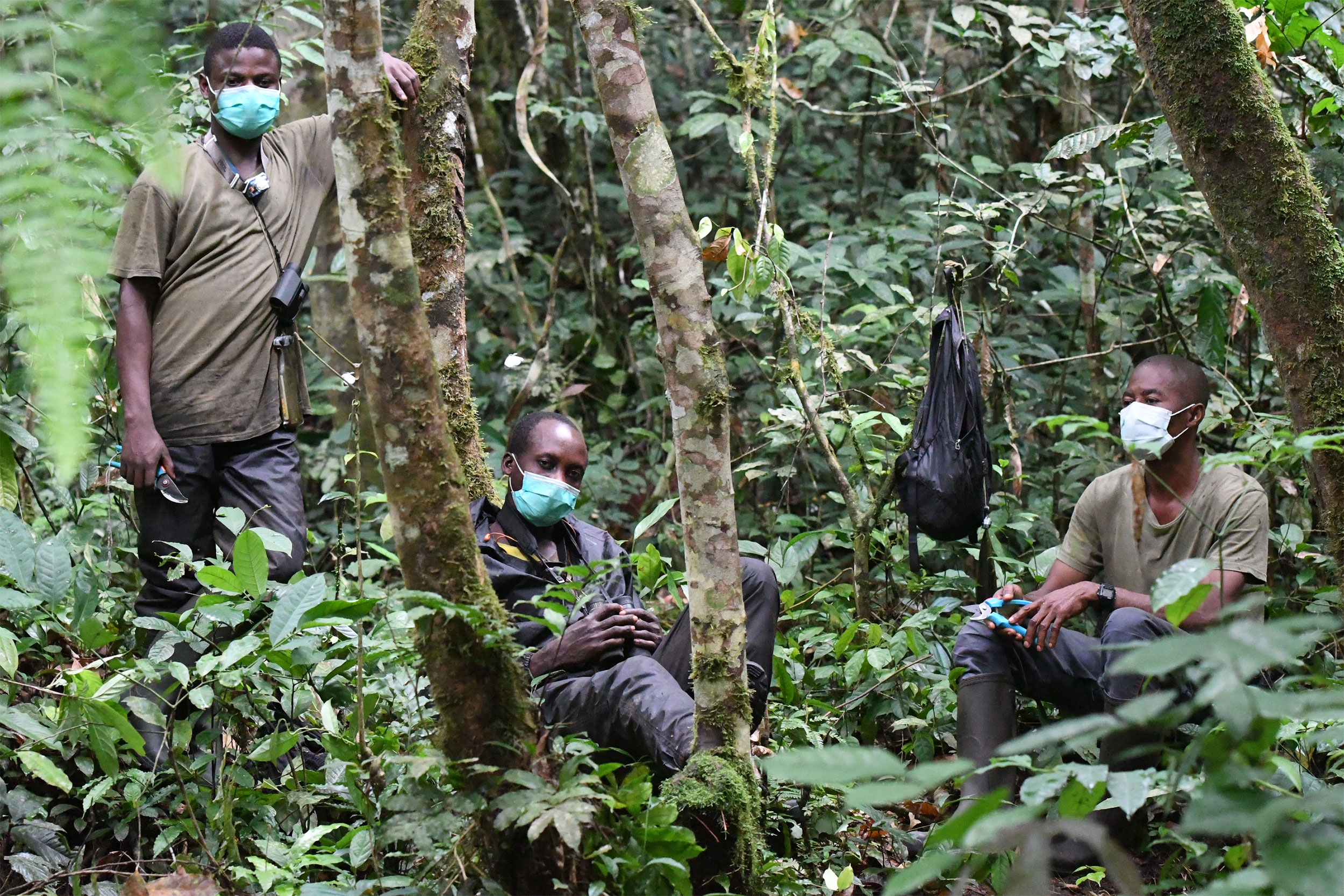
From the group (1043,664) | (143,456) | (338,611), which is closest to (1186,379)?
(1043,664)

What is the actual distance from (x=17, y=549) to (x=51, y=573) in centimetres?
11

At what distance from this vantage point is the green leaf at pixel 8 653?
304 centimetres

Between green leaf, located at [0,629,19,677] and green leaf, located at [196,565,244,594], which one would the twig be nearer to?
green leaf, located at [196,565,244,594]

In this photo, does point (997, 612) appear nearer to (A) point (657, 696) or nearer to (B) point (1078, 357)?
(A) point (657, 696)

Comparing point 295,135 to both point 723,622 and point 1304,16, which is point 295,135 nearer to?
point 723,622

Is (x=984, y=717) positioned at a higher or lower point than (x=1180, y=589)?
lower

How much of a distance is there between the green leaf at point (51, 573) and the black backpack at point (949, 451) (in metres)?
2.50

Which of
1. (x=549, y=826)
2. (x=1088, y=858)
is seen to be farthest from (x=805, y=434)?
(x=549, y=826)

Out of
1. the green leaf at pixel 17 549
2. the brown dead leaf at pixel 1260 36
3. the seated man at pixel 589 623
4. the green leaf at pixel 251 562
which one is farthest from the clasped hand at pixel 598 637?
the brown dead leaf at pixel 1260 36

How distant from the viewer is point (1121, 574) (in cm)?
395

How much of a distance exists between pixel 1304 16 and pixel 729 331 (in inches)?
115

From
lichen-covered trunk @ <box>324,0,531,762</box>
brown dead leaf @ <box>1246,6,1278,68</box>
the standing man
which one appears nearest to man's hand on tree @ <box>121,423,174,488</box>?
the standing man

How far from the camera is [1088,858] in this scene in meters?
3.30

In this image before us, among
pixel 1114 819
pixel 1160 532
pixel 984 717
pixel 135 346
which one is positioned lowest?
pixel 1114 819
